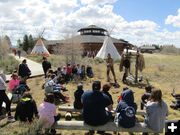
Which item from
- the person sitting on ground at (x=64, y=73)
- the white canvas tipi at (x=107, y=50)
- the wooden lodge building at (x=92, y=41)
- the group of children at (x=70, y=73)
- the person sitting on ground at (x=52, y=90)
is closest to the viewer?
the person sitting on ground at (x=52, y=90)

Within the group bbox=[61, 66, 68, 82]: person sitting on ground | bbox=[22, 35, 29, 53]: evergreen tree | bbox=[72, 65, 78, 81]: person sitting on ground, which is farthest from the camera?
bbox=[22, 35, 29, 53]: evergreen tree

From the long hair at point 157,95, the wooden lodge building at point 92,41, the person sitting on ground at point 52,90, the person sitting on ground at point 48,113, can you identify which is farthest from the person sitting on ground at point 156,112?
the wooden lodge building at point 92,41

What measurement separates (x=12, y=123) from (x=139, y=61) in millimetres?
7182

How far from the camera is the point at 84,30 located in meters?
39.3

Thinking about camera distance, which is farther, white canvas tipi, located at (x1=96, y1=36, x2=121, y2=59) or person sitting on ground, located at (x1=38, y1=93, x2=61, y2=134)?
white canvas tipi, located at (x1=96, y1=36, x2=121, y2=59)

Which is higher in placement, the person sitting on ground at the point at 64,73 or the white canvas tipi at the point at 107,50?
the white canvas tipi at the point at 107,50

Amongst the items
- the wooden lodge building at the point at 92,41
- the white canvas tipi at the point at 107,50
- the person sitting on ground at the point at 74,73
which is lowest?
the person sitting on ground at the point at 74,73

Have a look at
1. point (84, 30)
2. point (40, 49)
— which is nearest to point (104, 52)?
point (40, 49)

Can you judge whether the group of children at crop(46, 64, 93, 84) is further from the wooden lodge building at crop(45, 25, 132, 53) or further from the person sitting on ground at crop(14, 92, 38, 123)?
the person sitting on ground at crop(14, 92, 38, 123)

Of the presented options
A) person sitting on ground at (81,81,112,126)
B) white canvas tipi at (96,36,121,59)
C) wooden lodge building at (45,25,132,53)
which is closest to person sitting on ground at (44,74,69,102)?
person sitting on ground at (81,81,112,126)

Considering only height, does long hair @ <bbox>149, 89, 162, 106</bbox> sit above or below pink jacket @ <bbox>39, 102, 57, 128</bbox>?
above

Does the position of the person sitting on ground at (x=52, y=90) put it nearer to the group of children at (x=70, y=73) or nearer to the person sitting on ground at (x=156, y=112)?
the group of children at (x=70, y=73)

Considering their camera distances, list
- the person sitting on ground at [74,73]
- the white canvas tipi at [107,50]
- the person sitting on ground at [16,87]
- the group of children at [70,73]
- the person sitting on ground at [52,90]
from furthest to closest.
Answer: the white canvas tipi at [107,50] → the person sitting on ground at [74,73] → the group of children at [70,73] → the person sitting on ground at [52,90] → the person sitting on ground at [16,87]

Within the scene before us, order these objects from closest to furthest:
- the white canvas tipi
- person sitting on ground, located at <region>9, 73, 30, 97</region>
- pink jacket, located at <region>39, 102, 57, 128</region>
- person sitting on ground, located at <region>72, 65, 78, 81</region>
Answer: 1. pink jacket, located at <region>39, 102, 57, 128</region>
2. person sitting on ground, located at <region>9, 73, 30, 97</region>
3. person sitting on ground, located at <region>72, 65, 78, 81</region>
4. the white canvas tipi
